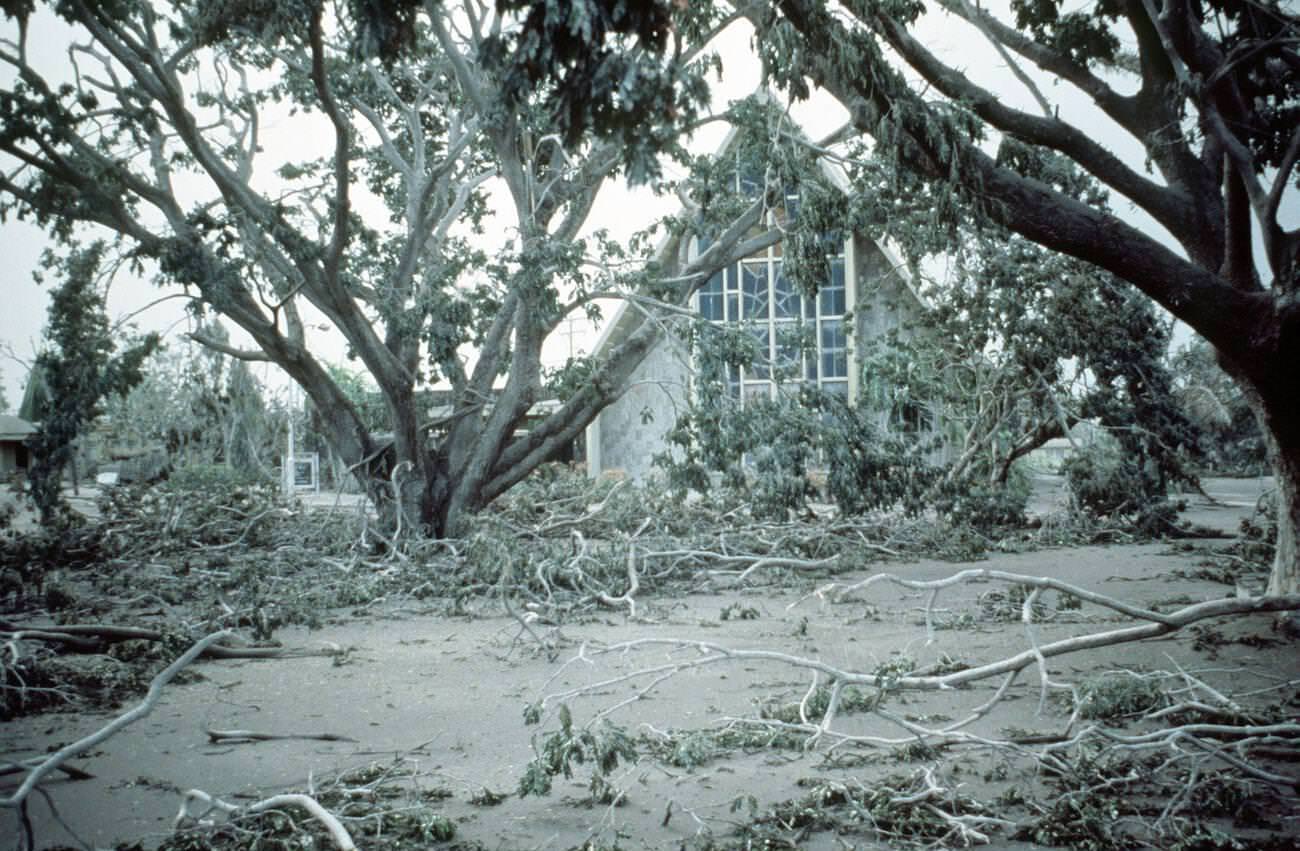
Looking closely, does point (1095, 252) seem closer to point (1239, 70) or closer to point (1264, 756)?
point (1239, 70)

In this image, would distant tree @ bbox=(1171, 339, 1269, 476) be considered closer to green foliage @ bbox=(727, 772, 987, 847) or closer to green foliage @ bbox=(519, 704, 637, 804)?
green foliage @ bbox=(727, 772, 987, 847)

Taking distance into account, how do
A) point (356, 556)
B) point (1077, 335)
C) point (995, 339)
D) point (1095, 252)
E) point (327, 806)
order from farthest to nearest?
point (995, 339)
point (1077, 335)
point (356, 556)
point (1095, 252)
point (327, 806)

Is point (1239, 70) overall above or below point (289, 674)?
above

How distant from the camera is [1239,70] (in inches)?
307

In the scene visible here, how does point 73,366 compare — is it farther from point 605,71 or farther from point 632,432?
point 632,432

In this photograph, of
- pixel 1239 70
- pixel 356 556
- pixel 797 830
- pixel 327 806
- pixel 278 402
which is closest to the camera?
pixel 797 830

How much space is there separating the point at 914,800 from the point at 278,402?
1248 inches

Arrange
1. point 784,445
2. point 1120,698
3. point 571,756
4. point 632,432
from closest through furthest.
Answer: point 571,756 → point 1120,698 → point 784,445 → point 632,432

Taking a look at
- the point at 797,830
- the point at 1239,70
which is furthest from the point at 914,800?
the point at 1239,70

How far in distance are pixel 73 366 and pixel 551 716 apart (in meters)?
10.4

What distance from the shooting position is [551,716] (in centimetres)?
533

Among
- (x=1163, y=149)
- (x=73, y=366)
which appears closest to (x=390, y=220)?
(x=73, y=366)

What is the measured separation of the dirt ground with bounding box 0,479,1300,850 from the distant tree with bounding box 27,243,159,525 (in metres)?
5.83

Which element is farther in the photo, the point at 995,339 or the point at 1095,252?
the point at 995,339
